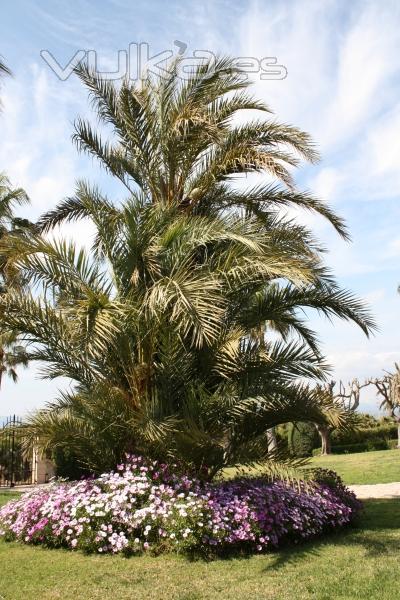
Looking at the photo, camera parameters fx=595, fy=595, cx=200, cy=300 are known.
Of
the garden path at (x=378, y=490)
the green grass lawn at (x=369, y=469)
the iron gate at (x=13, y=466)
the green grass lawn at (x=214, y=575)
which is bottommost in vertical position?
the green grass lawn at (x=214, y=575)

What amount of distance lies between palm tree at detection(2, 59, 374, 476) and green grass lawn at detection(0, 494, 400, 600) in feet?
4.65

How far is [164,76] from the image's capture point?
962 cm

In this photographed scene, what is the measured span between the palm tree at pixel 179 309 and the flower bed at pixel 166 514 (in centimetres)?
51

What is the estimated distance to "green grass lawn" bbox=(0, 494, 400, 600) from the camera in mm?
5324

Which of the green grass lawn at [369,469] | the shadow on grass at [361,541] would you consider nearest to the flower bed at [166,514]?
the shadow on grass at [361,541]

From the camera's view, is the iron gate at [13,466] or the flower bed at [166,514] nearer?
the flower bed at [166,514]

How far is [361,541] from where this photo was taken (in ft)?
24.4

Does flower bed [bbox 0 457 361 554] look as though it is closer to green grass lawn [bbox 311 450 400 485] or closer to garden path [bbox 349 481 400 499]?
garden path [bbox 349 481 400 499]

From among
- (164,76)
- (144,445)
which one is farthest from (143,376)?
(164,76)

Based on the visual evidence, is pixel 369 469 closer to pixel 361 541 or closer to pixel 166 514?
pixel 361 541

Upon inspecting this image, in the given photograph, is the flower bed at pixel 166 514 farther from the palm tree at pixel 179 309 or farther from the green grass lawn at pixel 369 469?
the green grass lawn at pixel 369 469

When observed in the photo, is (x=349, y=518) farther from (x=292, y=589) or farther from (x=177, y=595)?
(x=177, y=595)

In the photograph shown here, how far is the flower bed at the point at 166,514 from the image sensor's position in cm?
677

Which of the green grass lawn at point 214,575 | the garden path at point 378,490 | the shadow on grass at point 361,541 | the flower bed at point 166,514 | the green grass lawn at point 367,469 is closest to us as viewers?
the green grass lawn at point 214,575
